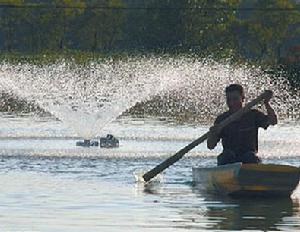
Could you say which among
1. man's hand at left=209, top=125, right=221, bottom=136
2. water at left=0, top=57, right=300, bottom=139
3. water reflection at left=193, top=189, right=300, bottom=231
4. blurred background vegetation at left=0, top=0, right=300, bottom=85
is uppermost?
blurred background vegetation at left=0, top=0, right=300, bottom=85

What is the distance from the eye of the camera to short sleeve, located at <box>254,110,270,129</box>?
880 inches

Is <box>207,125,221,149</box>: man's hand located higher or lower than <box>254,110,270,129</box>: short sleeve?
lower

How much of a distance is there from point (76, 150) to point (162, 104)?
2814 centimetres

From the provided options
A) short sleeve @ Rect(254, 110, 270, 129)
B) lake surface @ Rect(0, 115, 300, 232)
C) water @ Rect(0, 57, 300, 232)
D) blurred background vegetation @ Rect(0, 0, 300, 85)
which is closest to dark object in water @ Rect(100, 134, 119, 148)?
lake surface @ Rect(0, 115, 300, 232)

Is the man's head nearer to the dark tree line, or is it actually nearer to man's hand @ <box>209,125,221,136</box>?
man's hand @ <box>209,125,221,136</box>

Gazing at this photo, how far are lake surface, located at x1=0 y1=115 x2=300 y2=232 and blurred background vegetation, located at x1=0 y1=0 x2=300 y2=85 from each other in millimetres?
37621

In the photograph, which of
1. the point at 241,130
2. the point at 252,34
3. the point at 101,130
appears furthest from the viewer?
the point at 252,34

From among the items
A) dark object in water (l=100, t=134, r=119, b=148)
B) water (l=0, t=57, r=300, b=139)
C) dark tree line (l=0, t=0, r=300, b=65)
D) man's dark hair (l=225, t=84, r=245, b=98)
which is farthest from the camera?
dark tree line (l=0, t=0, r=300, b=65)

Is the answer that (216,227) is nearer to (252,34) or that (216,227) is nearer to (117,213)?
(117,213)

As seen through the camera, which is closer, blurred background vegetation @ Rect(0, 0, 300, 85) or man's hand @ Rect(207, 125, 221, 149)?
man's hand @ Rect(207, 125, 221, 149)

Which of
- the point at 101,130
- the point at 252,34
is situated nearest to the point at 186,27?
the point at 252,34

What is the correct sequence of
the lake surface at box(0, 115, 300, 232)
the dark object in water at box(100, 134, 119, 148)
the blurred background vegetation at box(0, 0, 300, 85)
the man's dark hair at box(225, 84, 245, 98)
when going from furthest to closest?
the blurred background vegetation at box(0, 0, 300, 85) < the dark object in water at box(100, 134, 119, 148) < the man's dark hair at box(225, 84, 245, 98) < the lake surface at box(0, 115, 300, 232)

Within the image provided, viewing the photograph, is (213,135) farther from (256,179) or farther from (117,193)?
(117,193)

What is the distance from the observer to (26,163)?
92.5ft
